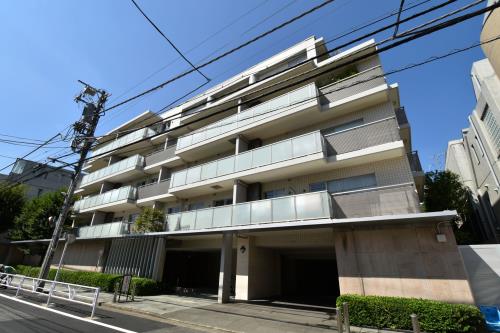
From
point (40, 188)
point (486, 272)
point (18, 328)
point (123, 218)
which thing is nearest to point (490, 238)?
point (486, 272)

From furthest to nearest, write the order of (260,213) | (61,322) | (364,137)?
1. (260,213)
2. (364,137)
3. (61,322)

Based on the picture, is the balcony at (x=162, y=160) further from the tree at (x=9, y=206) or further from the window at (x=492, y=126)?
the window at (x=492, y=126)

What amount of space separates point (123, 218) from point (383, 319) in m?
21.7

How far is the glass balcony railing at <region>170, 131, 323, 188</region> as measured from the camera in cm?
1283

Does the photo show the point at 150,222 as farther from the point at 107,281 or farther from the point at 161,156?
the point at 161,156

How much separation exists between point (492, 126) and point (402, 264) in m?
16.3

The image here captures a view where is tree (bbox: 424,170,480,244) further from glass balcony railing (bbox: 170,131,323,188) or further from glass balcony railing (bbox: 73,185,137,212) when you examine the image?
glass balcony railing (bbox: 73,185,137,212)

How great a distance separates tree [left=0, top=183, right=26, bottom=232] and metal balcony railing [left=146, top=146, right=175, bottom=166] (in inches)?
692

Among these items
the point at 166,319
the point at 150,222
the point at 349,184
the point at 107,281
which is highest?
the point at 349,184

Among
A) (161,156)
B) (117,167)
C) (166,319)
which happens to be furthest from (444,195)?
(117,167)

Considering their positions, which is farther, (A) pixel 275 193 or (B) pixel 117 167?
(B) pixel 117 167

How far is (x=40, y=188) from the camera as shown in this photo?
37969 mm

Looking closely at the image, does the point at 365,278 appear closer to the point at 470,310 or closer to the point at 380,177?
the point at 470,310

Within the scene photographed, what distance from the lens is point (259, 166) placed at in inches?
561
